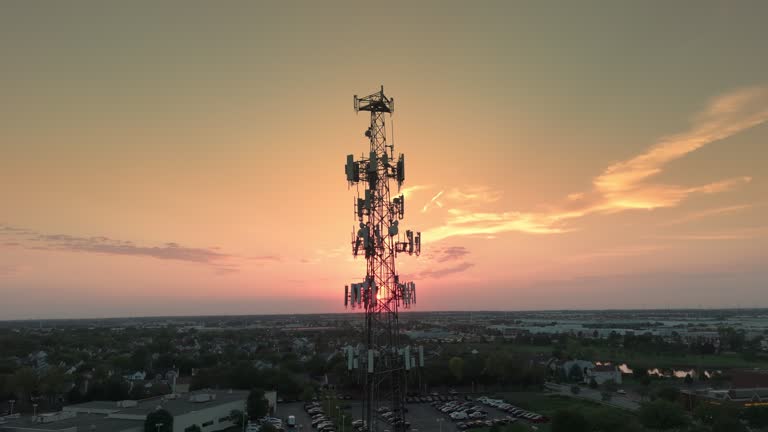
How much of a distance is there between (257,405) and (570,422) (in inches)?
960

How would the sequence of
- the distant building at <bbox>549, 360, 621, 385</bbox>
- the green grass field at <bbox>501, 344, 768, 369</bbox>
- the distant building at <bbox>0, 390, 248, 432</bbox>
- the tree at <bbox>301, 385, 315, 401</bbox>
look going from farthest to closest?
the green grass field at <bbox>501, 344, 768, 369</bbox>
the distant building at <bbox>549, 360, 621, 385</bbox>
the tree at <bbox>301, 385, 315, 401</bbox>
the distant building at <bbox>0, 390, 248, 432</bbox>

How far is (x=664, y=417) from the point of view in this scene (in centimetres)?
3362

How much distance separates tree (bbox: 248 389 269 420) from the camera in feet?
134

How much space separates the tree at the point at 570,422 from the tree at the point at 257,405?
75.9 feet

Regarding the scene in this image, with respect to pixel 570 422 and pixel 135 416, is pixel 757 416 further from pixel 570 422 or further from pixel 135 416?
pixel 135 416

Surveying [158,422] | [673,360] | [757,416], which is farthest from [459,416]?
[673,360]

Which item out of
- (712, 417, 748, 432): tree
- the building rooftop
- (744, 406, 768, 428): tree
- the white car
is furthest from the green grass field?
the building rooftop

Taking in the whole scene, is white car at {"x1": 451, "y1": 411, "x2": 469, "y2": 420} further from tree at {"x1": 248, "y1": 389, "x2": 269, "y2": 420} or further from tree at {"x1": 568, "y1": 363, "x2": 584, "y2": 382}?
tree at {"x1": 568, "y1": 363, "x2": 584, "y2": 382}

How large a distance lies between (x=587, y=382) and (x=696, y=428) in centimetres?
3547

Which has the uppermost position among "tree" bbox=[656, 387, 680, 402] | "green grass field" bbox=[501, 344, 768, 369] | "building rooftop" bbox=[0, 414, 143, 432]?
"building rooftop" bbox=[0, 414, 143, 432]

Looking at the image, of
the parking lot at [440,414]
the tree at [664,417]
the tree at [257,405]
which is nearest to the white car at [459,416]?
the parking lot at [440,414]

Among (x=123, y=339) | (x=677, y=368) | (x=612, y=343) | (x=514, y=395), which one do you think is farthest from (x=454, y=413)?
(x=123, y=339)

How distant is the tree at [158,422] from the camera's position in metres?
31.7

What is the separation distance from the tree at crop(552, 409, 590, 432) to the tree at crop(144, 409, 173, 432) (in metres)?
24.1
